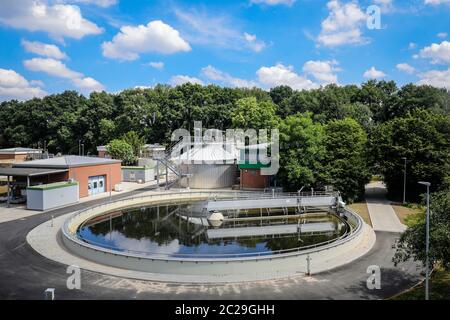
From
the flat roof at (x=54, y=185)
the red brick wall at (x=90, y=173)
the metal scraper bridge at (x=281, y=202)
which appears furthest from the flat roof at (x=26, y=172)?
the metal scraper bridge at (x=281, y=202)

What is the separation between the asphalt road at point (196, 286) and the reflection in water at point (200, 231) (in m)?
3.80

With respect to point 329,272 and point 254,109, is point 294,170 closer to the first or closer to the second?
point 329,272

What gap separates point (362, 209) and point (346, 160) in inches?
217

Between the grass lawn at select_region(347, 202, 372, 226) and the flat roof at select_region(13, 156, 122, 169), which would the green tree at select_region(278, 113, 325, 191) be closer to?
the grass lawn at select_region(347, 202, 372, 226)

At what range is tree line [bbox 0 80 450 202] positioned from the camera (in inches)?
1572

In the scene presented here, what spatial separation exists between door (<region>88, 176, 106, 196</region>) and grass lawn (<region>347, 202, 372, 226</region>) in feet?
95.2

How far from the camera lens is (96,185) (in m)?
46.2

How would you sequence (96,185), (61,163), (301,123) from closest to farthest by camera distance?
(61,163) < (301,123) < (96,185)

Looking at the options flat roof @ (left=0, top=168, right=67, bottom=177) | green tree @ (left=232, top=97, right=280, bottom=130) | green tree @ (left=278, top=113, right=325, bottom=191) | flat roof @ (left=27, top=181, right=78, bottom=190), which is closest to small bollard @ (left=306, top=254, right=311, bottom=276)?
green tree @ (left=278, top=113, right=325, bottom=191)

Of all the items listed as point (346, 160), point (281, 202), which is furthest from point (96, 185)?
point (346, 160)

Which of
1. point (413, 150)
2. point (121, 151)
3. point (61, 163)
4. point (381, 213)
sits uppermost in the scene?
point (413, 150)

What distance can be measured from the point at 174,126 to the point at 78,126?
87.5ft

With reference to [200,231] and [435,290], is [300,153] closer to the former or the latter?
[200,231]

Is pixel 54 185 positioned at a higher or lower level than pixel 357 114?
lower
